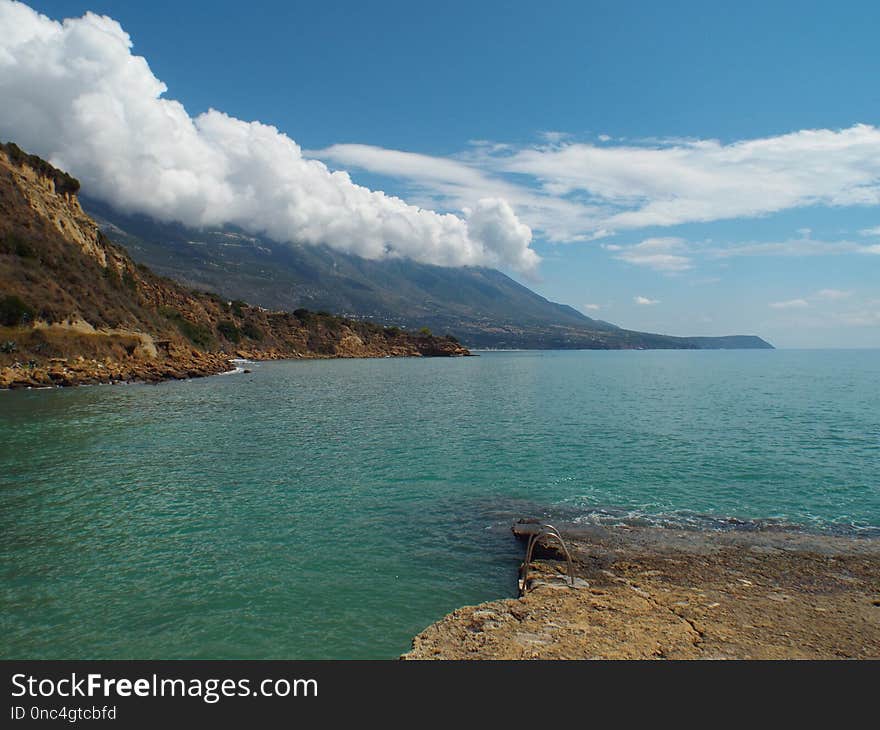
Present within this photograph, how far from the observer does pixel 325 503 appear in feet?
68.0

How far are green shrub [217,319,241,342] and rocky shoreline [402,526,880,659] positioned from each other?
15298cm

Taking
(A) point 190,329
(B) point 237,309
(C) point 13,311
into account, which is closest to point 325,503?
(C) point 13,311

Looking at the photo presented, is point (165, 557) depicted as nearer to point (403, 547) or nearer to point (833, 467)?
point (403, 547)

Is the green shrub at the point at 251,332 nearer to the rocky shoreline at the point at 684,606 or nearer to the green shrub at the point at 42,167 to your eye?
the green shrub at the point at 42,167

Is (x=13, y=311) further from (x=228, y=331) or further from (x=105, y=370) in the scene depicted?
(x=228, y=331)

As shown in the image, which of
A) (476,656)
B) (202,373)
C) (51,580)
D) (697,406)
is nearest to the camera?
(476,656)

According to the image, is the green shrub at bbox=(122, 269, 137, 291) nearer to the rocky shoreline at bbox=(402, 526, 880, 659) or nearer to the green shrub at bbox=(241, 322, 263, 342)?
the green shrub at bbox=(241, 322, 263, 342)

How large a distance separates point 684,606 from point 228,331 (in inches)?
6255

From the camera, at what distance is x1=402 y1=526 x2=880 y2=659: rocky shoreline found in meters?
9.48

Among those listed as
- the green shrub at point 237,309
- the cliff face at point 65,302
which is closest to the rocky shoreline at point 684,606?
the cliff face at point 65,302

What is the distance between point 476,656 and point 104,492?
19.0 metres
